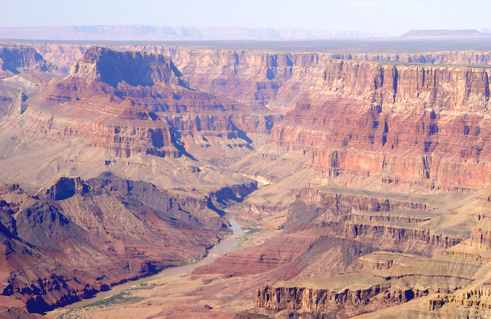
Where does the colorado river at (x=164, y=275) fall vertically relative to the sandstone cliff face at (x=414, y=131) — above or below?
below

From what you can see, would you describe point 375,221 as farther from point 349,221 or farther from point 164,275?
point 164,275

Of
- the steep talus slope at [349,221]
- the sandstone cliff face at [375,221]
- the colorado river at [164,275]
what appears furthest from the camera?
the sandstone cliff face at [375,221]

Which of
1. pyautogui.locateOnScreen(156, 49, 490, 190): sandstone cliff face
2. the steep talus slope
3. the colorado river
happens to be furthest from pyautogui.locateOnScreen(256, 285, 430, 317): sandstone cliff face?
pyautogui.locateOnScreen(156, 49, 490, 190): sandstone cliff face

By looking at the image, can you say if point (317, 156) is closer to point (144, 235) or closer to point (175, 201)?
point (175, 201)

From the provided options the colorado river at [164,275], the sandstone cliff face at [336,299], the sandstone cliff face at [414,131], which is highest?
the sandstone cliff face at [414,131]

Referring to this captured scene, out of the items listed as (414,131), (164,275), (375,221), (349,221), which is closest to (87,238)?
(164,275)

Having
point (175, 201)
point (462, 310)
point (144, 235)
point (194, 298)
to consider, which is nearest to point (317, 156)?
point (175, 201)

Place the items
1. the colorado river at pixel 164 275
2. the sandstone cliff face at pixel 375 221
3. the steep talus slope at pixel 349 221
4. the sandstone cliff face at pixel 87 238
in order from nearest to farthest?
the steep talus slope at pixel 349 221 < the colorado river at pixel 164 275 < the sandstone cliff face at pixel 375 221 < the sandstone cliff face at pixel 87 238

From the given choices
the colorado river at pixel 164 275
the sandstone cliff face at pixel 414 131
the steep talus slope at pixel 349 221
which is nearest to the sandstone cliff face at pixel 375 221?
the steep talus slope at pixel 349 221

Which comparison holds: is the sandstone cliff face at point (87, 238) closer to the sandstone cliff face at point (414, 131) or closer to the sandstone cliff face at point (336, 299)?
the sandstone cliff face at point (414, 131)

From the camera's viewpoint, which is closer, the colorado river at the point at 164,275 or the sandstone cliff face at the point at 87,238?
the colorado river at the point at 164,275
